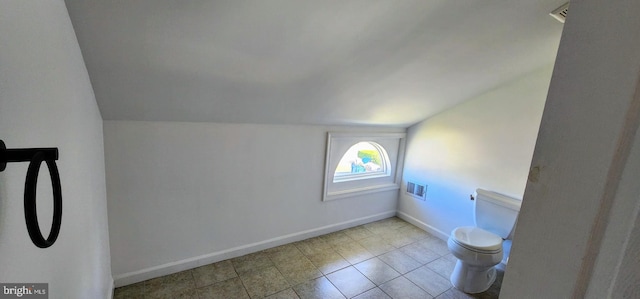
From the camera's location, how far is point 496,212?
2244 millimetres

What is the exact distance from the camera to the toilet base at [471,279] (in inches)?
82.3

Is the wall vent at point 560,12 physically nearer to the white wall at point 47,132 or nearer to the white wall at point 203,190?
the white wall at point 203,190

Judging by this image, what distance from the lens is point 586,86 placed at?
0.35m

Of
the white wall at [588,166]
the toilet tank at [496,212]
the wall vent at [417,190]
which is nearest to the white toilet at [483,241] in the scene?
the toilet tank at [496,212]

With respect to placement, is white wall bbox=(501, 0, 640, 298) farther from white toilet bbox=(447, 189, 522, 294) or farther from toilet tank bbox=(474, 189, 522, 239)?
toilet tank bbox=(474, 189, 522, 239)

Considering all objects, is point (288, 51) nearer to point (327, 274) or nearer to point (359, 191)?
point (327, 274)

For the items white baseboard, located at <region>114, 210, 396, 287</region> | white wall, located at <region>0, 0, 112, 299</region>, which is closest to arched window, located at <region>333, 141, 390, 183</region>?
white baseboard, located at <region>114, 210, 396, 287</region>

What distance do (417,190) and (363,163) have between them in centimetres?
71

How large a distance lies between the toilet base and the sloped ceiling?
1.49m

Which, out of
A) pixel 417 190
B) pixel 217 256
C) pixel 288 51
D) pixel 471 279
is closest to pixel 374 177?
pixel 417 190

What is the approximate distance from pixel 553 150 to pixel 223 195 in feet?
6.99

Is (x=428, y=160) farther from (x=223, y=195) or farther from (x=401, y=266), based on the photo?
(x=223, y=195)

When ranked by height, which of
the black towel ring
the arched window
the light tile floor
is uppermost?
the black towel ring

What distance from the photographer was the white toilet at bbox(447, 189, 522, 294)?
1967 mm
